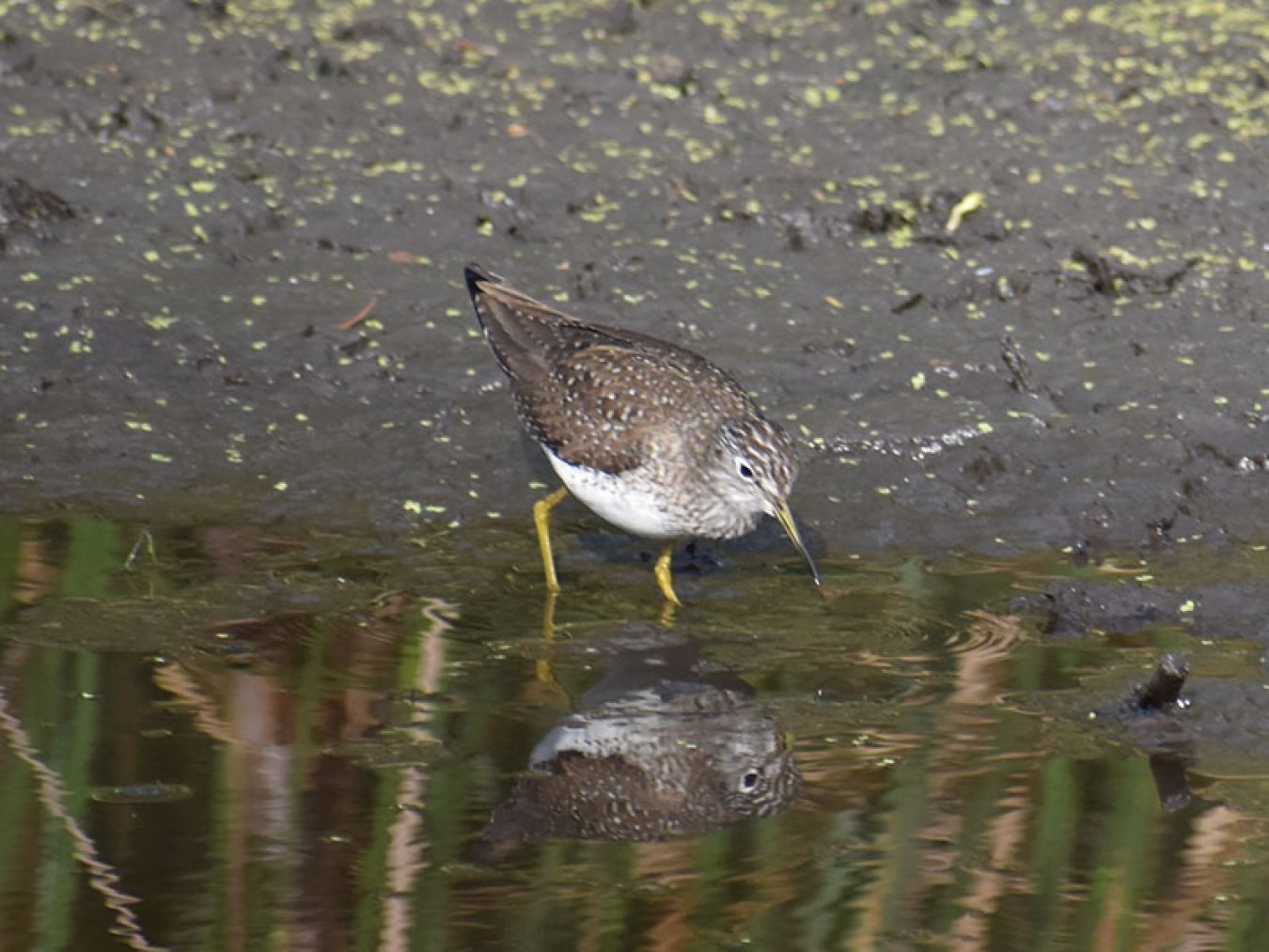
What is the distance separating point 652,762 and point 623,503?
4.93 ft

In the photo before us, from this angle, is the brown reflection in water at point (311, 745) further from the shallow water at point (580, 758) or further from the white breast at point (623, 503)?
the white breast at point (623, 503)

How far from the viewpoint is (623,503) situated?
277 inches

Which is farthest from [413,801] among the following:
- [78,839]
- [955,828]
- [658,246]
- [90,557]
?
[658,246]

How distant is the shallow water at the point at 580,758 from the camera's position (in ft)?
15.9

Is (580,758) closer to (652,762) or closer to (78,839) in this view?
(652,762)

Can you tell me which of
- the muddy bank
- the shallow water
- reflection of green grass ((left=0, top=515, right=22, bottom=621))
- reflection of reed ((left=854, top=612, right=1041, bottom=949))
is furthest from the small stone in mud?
reflection of green grass ((left=0, top=515, right=22, bottom=621))

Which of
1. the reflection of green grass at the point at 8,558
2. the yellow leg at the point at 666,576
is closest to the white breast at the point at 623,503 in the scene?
the yellow leg at the point at 666,576

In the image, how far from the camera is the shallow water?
4848mm

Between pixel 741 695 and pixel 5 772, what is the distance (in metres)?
2.04

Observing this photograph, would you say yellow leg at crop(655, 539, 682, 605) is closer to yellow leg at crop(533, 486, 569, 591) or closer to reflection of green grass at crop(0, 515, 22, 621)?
yellow leg at crop(533, 486, 569, 591)

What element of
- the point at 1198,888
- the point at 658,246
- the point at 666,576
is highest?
the point at 658,246

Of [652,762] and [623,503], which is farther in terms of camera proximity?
Answer: [623,503]

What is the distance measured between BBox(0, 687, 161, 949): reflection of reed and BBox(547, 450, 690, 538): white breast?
2.03m

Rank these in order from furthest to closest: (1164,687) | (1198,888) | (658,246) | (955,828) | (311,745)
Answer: (658,246)
(1164,687)
(311,745)
(955,828)
(1198,888)
